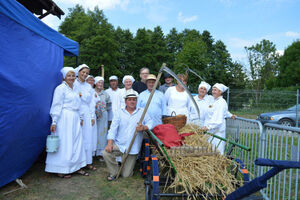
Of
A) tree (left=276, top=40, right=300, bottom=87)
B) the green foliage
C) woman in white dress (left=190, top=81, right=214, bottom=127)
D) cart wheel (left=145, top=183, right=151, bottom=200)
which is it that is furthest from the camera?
tree (left=276, top=40, right=300, bottom=87)

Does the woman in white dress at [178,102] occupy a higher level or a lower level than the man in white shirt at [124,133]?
higher

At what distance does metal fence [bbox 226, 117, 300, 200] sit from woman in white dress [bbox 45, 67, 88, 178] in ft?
8.90

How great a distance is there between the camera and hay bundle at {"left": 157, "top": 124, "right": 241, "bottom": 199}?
2643 mm

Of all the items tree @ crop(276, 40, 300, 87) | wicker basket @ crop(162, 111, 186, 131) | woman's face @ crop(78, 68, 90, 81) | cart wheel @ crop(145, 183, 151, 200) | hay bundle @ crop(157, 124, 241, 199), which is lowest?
cart wheel @ crop(145, 183, 151, 200)

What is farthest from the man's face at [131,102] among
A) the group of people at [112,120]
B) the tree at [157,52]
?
the tree at [157,52]

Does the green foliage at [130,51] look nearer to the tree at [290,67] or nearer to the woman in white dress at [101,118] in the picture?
the tree at [290,67]

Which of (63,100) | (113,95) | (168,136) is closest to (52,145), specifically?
(63,100)

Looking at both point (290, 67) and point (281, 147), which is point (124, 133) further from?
point (290, 67)

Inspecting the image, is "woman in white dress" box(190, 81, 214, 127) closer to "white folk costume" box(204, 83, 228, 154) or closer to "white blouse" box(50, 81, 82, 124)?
"white folk costume" box(204, 83, 228, 154)

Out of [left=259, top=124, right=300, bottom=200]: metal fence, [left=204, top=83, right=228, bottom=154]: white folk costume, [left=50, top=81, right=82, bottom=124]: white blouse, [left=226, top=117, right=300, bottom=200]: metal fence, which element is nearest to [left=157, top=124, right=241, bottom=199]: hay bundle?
[left=226, top=117, right=300, bottom=200]: metal fence

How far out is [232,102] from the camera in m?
12.7

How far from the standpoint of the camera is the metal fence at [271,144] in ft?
9.48

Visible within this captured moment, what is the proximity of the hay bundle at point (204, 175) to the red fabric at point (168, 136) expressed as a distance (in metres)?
0.33

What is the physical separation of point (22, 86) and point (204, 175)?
9.63 ft
